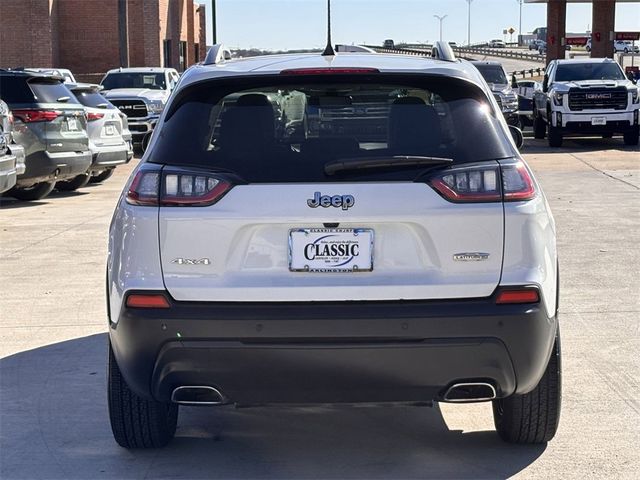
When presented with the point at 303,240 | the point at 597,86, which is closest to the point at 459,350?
the point at 303,240

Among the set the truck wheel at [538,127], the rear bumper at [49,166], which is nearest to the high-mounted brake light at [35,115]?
the rear bumper at [49,166]

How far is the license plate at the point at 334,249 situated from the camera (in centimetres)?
490

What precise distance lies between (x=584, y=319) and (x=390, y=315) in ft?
13.5

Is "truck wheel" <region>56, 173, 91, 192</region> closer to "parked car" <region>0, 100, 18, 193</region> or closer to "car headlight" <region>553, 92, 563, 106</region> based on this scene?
"parked car" <region>0, 100, 18, 193</region>

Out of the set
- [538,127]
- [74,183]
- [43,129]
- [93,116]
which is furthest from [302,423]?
[538,127]

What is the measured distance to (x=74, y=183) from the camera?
19.3m

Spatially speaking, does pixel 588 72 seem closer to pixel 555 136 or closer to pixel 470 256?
pixel 555 136

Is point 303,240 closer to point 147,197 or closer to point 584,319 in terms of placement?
point 147,197

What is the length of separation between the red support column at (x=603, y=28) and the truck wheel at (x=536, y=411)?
164ft

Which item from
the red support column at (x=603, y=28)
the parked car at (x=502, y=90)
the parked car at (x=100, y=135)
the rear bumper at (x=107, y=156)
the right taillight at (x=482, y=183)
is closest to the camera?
the right taillight at (x=482, y=183)

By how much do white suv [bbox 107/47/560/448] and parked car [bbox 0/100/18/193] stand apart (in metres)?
8.72

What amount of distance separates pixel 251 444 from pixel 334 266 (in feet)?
4.43

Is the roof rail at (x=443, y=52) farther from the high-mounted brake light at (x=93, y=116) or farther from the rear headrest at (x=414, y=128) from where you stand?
the high-mounted brake light at (x=93, y=116)

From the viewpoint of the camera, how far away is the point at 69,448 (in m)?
5.77
